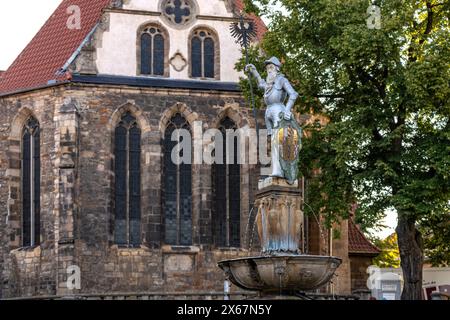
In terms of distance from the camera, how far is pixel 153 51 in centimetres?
3569

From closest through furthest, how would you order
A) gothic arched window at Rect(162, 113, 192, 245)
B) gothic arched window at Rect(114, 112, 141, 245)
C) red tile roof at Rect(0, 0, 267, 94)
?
gothic arched window at Rect(114, 112, 141, 245) → gothic arched window at Rect(162, 113, 192, 245) → red tile roof at Rect(0, 0, 267, 94)

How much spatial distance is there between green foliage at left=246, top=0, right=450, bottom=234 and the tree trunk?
2.82 ft

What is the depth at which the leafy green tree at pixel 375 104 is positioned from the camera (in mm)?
28781

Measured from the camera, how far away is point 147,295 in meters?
24.3

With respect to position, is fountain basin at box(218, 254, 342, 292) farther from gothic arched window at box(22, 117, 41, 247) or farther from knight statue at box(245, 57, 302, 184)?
gothic arched window at box(22, 117, 41, 247)

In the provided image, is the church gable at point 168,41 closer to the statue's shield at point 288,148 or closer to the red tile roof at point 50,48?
the red tile roof at point 50,48

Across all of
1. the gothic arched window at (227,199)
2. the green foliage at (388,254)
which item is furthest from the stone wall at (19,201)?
the green foliage at (388,254)

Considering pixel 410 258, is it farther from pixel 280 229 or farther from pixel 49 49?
pixel 49 49

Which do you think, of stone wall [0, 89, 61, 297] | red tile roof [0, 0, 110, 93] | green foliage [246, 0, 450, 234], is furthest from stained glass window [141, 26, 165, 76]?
green foliage [246, 0, 450, 234]

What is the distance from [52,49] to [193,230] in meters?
7.65

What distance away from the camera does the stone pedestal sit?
2067cm

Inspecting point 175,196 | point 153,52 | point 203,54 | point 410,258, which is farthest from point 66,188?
point 410,258

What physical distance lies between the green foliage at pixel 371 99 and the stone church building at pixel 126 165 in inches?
184
